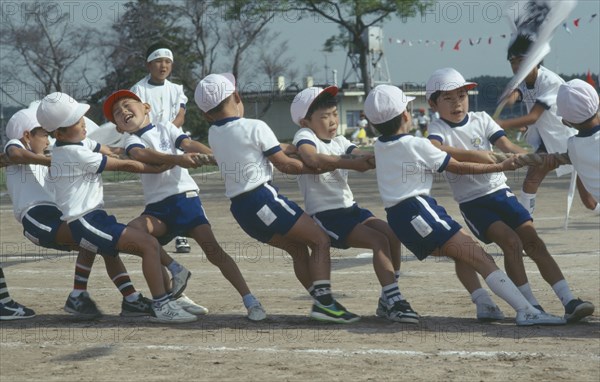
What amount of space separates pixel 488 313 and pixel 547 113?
386 cm

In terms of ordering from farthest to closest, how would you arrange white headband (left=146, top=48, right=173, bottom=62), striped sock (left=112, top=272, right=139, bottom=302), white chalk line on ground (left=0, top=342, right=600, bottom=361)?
1. white headband (left=146, top=48, right=173, bottom=62)
2. striped sock (left=112, top=272, right=139, bottom=302)
3. white chalk line on ground (left=0, top=342, right=600, bottom=361)

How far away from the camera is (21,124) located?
8.24 meters

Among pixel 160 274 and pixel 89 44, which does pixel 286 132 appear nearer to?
pixel 89 44

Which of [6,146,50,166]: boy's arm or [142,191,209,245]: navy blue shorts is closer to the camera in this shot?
[142,191,209,245]: navy blue shorts

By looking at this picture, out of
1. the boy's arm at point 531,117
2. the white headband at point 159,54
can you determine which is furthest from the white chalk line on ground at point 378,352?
the white headband at point 159,54

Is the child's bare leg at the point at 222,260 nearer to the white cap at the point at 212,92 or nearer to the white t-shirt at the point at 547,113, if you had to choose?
the white cap at the point at 212,92

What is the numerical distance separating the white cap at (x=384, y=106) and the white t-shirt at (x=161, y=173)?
166 centimetres

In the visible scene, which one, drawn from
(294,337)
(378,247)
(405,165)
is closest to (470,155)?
(405,165)

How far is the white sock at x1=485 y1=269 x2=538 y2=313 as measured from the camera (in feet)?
22.2

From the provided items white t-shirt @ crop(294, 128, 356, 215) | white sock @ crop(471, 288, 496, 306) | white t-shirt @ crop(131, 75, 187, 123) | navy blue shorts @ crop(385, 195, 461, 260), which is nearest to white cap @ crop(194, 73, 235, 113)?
white t-shirt @ crop(294, 128, 356, 215)

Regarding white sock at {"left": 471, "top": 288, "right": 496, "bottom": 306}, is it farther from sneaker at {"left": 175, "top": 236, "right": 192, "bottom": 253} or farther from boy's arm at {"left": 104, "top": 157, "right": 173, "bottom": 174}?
sneaker at {"left": 175, "top": 236, "right": 192, "bottom": 253}

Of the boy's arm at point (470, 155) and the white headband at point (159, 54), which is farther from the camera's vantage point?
the white headband at point (159, 54)

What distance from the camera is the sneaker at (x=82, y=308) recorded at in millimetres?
7727

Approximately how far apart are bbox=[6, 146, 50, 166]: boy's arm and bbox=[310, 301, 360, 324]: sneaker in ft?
8.23
